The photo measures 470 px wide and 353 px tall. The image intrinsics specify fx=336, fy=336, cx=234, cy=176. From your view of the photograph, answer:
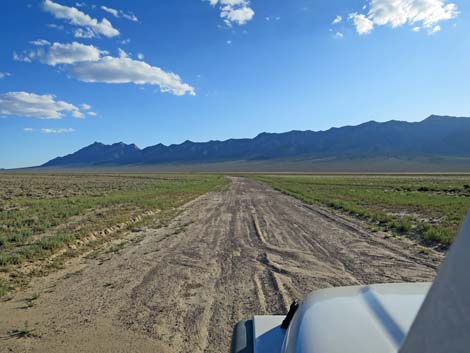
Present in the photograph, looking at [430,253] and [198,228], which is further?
[198,228]

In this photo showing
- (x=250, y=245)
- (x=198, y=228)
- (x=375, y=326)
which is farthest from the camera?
(x=198, y=228)

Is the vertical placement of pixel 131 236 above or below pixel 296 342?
below

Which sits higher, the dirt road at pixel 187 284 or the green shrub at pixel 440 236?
the dirt road at pixel 187 284

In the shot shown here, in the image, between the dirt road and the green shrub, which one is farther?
the green shrub

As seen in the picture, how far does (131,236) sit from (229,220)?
4.07m

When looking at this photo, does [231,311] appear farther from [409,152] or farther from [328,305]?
[409,152]

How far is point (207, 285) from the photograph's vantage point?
19.3 feet

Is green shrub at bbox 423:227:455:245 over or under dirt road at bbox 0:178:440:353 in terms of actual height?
under

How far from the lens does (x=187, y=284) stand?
19.5 ft

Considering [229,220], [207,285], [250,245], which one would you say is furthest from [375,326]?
[229,220]

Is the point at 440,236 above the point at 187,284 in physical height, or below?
below

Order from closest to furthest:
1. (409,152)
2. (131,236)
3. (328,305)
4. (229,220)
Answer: (328,305) → (131,236) → (229,220) → (409,152)

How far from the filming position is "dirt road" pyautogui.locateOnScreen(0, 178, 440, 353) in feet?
13.6

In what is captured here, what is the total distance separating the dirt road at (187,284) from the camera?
13.6ft
